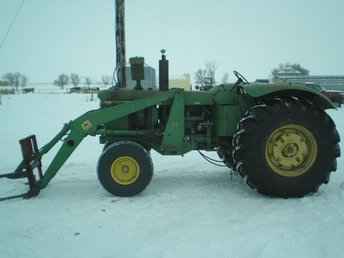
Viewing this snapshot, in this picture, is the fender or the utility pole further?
the utility pole

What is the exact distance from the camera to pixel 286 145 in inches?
169

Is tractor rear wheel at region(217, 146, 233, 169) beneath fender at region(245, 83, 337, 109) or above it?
beneath

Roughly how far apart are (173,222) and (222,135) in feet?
5.59

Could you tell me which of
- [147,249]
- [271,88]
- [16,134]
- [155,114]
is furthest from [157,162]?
[16,134]

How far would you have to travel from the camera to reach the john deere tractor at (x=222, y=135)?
418cm

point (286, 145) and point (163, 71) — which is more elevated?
point (163, 71)

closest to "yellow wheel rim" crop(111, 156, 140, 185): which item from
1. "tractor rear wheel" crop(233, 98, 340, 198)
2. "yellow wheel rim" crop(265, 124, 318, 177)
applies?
"tractor rear wheel" crop(233, 98, 340, 198)

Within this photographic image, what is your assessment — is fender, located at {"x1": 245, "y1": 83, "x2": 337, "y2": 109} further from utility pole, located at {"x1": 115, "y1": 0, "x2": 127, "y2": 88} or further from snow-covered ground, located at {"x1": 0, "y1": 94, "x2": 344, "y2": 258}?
utility pole, located at {"x1": 115, "y1": 0, "x2": 127, "y2": 88}

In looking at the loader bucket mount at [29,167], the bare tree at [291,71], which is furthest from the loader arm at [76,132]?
the bare tree at [291,71]

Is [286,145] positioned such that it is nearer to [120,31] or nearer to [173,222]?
[173,222]

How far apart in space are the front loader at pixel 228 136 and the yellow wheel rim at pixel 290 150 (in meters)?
0.01

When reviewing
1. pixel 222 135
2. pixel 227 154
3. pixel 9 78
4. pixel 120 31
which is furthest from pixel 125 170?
pixel 9 78

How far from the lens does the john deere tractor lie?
4.18 meters

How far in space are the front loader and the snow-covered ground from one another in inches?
11.1
